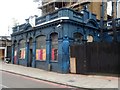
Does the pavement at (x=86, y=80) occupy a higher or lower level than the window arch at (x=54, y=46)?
lower

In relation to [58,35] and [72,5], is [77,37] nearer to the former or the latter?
[58,35]

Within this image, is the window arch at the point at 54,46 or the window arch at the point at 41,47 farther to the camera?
the window arch at the point at 41,47

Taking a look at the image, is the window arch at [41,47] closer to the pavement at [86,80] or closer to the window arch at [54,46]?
the window arch at [54,46]

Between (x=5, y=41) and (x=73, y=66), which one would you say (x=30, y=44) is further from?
(x=5, y=41)

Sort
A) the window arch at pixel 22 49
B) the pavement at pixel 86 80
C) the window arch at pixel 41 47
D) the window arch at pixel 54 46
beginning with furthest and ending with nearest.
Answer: the window arch at pixel 22 49, the window arch at pixel 41 47, the window arch at pixel 54 46, the pavement at pixel 86 80

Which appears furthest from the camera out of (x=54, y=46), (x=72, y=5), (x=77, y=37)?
(x=72, y=5)

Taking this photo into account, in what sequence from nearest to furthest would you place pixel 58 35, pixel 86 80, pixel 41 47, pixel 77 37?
pixel 86 80, pixel 58 35, pixel 77 37, pixel 41 47

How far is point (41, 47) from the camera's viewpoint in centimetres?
2667

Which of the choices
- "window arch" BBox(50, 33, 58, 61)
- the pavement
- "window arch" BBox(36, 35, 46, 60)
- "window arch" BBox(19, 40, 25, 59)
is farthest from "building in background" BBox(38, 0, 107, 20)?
the pavement

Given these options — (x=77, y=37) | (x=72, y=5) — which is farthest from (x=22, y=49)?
(x=77, y=37)

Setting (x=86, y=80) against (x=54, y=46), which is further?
(x=54, y=46)

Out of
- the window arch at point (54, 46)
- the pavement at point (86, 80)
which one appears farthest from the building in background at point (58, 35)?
the pavement at point (86, 80)

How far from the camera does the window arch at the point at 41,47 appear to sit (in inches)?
1023

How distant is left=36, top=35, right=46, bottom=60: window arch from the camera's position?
2598 centimetres
